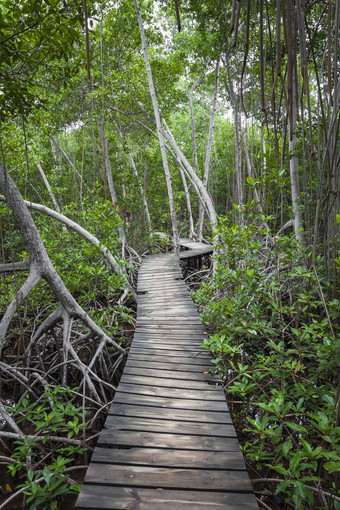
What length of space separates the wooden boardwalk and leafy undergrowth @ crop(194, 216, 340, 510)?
168 mm

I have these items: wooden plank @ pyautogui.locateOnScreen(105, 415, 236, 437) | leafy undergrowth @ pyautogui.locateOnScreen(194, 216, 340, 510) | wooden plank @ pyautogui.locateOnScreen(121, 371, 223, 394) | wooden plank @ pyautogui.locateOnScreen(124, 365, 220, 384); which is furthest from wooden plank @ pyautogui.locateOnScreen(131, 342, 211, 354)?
wooden plank @ pyautogui.locateOnScreen(105, 415, 236, 437)

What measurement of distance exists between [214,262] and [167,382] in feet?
9.39

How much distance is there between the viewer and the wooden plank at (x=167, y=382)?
2.19 meters

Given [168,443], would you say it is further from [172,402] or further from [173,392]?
[173,392]

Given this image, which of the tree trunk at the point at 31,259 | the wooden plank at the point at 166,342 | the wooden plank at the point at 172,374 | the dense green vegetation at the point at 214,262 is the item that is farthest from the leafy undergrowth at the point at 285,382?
the tree trunk at the point at 31,259

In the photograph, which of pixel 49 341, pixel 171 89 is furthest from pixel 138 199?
pixel 49 341

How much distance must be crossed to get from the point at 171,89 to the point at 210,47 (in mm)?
2130

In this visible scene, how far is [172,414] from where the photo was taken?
189 cm

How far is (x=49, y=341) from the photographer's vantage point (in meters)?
3.91

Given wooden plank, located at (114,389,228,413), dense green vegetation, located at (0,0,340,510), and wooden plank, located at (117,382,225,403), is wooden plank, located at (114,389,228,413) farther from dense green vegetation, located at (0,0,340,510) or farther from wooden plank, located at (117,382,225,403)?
dense green vegetation, located at (0,0,340,510)

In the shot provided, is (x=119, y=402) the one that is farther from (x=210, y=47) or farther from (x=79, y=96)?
(x=79, y=96)

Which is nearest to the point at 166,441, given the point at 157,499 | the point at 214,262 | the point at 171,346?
the point at 157,499

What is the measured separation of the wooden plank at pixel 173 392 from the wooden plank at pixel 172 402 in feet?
0.11

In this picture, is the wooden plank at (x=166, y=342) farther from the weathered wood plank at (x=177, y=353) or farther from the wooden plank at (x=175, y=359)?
the wooden plank at (x=175, y=359)
